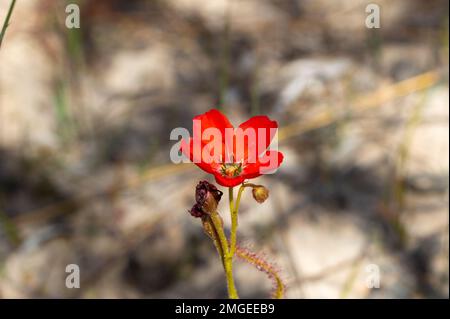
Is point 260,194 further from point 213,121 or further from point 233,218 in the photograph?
point 213,121

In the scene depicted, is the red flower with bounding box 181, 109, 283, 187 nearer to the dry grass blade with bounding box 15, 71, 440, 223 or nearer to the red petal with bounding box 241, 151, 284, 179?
the red petal with bounding box 241, 151, 284, 179

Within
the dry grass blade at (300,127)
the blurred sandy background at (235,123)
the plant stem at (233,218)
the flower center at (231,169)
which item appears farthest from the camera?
the dry grass blade at (300,127)

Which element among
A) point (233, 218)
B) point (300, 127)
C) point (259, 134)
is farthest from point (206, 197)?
point (300, 127)

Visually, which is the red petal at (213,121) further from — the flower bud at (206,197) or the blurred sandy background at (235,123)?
the blurred sandy background at (235,123)

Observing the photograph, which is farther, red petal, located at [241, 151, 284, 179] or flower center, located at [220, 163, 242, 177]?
flower center, located at [220, 163, 242, 177]

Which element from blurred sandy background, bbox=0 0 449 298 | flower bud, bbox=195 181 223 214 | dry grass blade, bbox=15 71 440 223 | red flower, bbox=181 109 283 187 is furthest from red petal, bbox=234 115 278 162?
dry grass blade, bbox=15 71 440 223

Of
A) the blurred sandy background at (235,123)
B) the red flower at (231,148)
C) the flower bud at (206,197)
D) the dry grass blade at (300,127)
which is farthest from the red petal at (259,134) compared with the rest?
the dry grass blade at (300,127)
